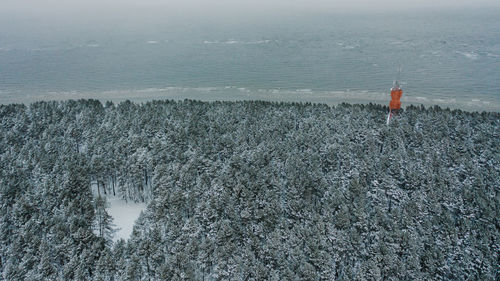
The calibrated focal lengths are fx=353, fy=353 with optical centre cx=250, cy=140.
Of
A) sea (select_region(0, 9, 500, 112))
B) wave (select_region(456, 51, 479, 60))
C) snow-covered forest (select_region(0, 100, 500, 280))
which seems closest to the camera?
snow-covered forest (select_region(0, 100, 500, 280))

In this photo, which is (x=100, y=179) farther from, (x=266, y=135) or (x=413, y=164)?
(x=413, y=164)

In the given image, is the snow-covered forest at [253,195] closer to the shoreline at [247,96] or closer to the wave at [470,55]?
the shoreline at [247,96]

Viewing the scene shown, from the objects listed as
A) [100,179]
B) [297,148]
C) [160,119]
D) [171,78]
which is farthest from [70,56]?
[297,148]

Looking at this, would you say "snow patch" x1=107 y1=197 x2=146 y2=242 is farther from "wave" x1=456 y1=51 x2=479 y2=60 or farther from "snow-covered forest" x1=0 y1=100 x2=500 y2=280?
"wave" x1=456 y1=51 x2=479 y2=60

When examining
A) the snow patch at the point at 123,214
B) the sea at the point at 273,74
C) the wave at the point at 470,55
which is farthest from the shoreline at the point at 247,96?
the snow patch at the point at 123,214

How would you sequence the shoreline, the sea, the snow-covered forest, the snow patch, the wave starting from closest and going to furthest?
the snow-covered forest → the snow patch → the shoreline → the sea → the wave

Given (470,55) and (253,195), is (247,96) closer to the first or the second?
(253,195)

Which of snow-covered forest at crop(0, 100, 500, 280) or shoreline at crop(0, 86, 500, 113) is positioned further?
shoreline at crop(0, 86, 500, 113)

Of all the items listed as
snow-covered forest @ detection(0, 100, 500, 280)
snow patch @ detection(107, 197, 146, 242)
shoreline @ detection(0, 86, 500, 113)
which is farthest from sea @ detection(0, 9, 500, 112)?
snow patch @ detection(107, 197, 146, 242)
